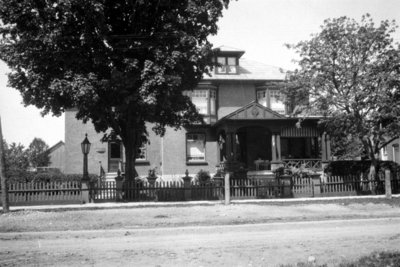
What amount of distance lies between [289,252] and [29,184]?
14.2 meters

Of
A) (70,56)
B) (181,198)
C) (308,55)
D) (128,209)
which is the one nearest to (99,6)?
(70,56)

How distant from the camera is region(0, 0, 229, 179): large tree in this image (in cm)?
1531

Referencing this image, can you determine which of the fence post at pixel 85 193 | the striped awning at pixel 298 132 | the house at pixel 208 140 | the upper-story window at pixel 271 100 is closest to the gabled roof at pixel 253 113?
the striped awning at pixel 298 132

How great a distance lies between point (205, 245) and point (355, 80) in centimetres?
1459

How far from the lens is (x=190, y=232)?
9.69 m

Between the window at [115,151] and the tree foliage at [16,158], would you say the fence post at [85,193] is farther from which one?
the window at [115,151]

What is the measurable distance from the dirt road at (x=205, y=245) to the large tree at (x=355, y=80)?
31.0 ft

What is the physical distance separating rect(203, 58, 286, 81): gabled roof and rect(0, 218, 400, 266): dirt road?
20.4m

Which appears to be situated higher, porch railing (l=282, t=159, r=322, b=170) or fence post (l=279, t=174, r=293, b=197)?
porch railing (l=282, t=159, r=322, b=170)

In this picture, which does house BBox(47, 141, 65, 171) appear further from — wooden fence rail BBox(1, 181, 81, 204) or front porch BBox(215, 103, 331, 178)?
wooden fence rail BBox(1, 181, 81, 204)

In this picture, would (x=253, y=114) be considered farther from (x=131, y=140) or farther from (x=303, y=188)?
(x=131, y=140)

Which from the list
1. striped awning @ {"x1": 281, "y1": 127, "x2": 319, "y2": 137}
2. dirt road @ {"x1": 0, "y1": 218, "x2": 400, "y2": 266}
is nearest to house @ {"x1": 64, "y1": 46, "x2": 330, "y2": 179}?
striped awning @ {"x1": 281, "y1": 127, "x2": 319, "y2": 137}

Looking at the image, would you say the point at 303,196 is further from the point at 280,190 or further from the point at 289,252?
the point at 289,252

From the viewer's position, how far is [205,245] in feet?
25.2
